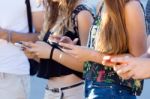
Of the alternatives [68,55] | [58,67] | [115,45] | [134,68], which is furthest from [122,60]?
[58,67]

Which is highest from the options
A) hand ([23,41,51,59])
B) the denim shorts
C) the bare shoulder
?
the bare shoulder

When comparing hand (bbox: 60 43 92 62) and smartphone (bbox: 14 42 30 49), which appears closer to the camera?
hand (bbox: 60 43 92 62)

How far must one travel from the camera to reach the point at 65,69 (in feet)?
9.42

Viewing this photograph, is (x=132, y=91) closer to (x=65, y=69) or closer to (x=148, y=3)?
(x=65, y=69)

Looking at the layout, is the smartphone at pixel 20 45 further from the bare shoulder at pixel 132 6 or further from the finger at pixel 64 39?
the bare shoulder at pixel 132 6

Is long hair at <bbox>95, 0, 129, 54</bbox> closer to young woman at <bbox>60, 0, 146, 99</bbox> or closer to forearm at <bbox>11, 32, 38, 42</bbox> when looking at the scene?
young woman at <bbox>60, 0, 146, 99</bbox>

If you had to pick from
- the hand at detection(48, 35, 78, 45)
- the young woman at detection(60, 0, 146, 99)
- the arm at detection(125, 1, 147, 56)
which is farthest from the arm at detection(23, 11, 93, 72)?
the arm at detection(125, 1, 147, 56)

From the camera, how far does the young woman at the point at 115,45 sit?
2.41 meters

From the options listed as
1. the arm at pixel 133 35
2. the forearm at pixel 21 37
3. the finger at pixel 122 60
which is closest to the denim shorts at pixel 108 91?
the arm at pixel 133 35

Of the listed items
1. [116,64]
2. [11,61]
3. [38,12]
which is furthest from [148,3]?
[116,64]

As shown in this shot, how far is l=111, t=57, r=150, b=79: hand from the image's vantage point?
1.90m

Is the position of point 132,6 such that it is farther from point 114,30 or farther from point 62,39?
point 62,39

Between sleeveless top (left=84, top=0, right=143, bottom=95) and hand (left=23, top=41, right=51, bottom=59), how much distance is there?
0.33 meters

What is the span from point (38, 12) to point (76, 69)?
1.68 feet
